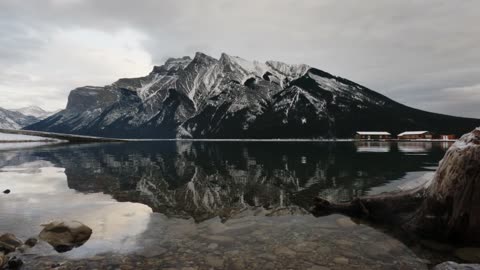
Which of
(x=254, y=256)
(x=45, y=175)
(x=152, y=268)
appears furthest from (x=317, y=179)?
(x=45, y=175)

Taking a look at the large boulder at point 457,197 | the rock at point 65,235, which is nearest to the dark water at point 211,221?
the rock at point 65,235

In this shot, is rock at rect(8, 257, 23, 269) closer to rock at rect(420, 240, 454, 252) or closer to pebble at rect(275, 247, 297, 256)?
pebble at rect(275, 247, 297, 256)

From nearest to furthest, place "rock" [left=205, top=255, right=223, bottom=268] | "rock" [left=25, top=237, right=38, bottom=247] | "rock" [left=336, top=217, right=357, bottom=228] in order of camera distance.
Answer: "rock" [left=205, top=255, right=223, bottom=268]
"rock" [left=25, top=237, right=38, bottom=247]
"rock" [left=336, top=217, right=357, bottom=228]

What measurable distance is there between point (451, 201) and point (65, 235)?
2016 centimetres

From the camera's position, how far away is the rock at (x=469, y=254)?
15115mm

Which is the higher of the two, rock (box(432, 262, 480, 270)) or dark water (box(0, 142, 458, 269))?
rock (box(432, 262, 480, 270))

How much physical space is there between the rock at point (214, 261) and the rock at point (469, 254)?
1108cm

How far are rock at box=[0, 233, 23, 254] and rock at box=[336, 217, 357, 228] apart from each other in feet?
58.5

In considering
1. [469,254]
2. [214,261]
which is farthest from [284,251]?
[469,254]

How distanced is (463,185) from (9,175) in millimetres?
52653

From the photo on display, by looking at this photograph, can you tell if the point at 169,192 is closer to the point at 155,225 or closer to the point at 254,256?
the point at 155,225

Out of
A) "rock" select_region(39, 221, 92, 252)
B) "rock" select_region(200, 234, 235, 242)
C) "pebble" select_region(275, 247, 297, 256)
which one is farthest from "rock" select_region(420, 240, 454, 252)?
"rock" select_region(39, 221, 92, 252)

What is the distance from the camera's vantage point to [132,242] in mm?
17719

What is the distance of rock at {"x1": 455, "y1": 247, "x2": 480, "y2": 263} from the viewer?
1511 cm
